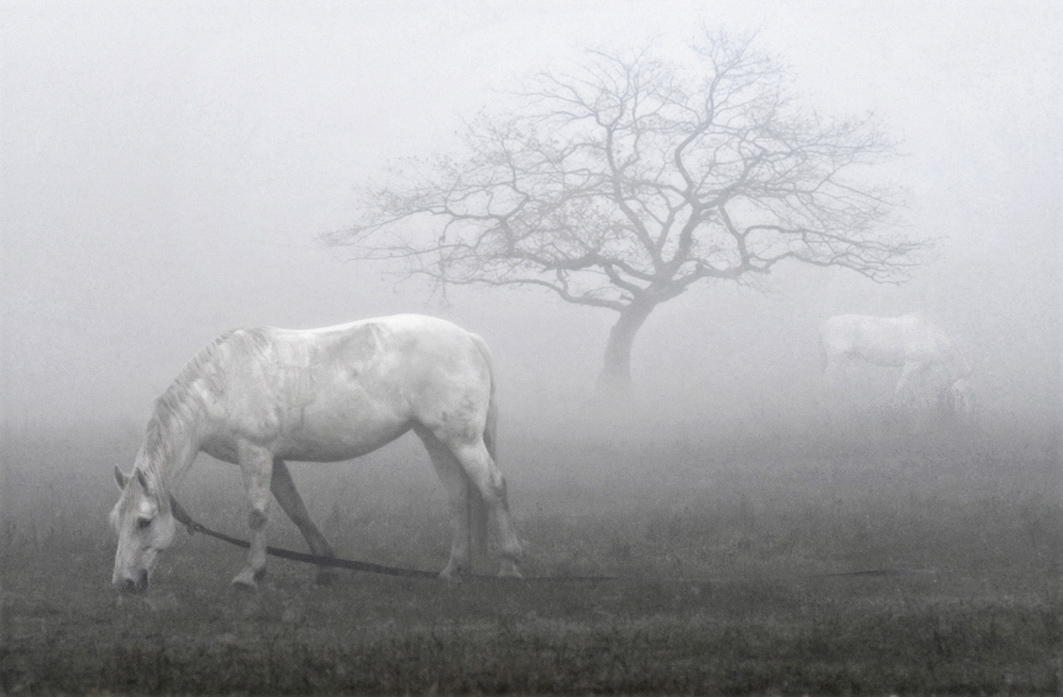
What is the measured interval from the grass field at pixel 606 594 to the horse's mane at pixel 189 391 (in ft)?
3.25

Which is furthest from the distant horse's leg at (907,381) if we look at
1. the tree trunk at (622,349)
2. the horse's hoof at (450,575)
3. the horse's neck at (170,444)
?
the horse's neck at (170,444)

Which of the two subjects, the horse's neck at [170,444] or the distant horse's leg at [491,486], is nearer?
the horse's neck at [170,444]

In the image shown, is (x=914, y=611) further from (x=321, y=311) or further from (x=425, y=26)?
(x=425, y=26)

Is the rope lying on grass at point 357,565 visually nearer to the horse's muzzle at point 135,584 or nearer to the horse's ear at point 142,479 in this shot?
the horse's ear at point 142,479

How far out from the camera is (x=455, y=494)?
9227mm

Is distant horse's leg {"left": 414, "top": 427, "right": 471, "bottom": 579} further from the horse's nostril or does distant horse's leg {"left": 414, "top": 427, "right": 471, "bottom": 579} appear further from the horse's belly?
the horse's nostril

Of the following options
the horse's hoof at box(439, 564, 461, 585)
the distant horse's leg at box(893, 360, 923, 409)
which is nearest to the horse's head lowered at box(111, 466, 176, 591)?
the horse's hoof at box(439, 564, 461, 585)

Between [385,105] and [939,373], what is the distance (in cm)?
1775

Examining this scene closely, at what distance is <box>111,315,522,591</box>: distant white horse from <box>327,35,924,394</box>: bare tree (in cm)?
1508

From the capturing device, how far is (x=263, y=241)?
33.1 m

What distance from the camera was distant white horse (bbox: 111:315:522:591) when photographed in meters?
8.36

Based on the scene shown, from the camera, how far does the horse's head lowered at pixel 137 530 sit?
25.4ft

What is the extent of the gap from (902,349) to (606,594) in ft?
68.0

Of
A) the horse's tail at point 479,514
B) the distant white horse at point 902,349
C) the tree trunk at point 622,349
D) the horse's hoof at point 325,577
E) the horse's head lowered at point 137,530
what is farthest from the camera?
the distant white horse at point 902,349
